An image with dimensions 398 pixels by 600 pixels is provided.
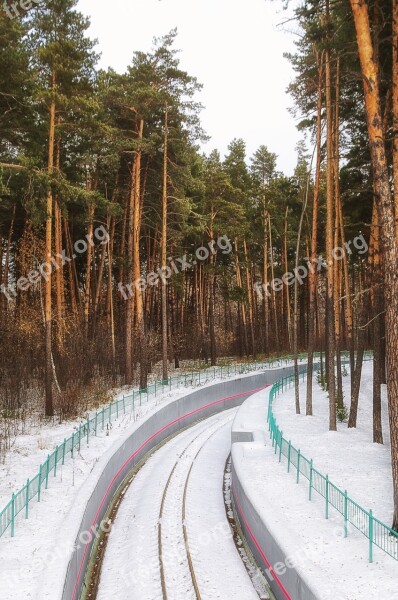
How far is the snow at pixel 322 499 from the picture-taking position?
26.2 feet

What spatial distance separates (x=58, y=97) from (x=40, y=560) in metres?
14.4

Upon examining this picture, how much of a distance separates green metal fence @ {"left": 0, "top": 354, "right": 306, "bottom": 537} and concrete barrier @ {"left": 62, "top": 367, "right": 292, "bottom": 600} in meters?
1.15

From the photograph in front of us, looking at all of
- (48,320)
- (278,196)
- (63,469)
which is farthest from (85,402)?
(278,196)

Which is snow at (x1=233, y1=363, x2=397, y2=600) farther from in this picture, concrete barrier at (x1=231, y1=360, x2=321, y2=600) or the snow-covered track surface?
the snow-covered track surface

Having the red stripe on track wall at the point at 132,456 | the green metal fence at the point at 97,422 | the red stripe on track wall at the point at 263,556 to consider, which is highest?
the green metal fence at the point at 97,422

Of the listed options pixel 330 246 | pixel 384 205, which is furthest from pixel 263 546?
pixel 330 246

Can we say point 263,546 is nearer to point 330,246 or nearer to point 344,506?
point 344,506

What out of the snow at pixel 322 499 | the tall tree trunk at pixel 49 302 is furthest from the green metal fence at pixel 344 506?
the tall tree trunk at pixel 49 302

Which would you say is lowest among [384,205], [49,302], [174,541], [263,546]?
[174,541]

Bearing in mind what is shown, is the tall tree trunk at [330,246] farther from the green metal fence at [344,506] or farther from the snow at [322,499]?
the green metal fence at [344,506]

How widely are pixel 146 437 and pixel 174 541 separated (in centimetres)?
805

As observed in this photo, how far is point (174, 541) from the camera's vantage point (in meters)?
11.9

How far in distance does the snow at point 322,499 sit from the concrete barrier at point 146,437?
362 centimetres

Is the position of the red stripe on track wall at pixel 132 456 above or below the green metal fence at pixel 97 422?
below
